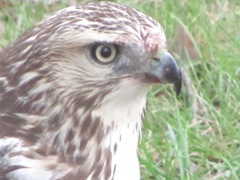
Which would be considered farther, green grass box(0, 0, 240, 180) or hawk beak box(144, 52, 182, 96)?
green grass box(0, 0, 240, 180)

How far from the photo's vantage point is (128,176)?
15.7 ft

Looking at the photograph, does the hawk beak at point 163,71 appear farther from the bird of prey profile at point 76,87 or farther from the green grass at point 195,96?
the green grass at point 195,96

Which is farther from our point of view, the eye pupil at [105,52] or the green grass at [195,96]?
the green grass at [195,96]

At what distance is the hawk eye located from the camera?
456 cm

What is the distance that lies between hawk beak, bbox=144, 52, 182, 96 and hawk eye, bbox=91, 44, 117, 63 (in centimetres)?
16

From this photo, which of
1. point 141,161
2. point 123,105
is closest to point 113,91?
point 123,105

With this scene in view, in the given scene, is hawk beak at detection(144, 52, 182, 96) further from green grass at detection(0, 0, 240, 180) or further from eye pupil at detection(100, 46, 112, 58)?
green grass at detection(0, 0, 240, 180)

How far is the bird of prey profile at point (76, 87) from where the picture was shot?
459 centimetres

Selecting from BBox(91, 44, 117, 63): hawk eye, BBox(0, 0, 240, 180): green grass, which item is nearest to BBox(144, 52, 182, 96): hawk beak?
BBox(91, 44, 117, 63): hawk eye

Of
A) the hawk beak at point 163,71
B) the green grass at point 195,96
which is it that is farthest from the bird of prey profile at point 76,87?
the green grass at point 195,96

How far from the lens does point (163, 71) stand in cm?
462

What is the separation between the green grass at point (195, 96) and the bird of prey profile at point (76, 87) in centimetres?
110

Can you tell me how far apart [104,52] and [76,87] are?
193 millimetres

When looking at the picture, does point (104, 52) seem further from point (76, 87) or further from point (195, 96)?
point (195, 96)
